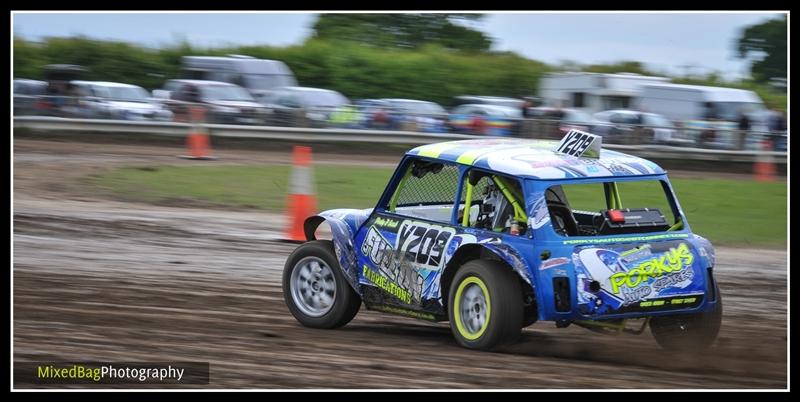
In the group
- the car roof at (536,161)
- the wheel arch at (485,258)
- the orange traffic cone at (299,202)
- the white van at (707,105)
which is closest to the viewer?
the wheel arch at (485,258)

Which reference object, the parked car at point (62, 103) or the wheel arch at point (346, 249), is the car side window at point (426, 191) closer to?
the wheel arch at point (346, 249)

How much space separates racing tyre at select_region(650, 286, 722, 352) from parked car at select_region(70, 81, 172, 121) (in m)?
21.1

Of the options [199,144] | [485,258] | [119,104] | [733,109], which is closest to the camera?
[485,258]

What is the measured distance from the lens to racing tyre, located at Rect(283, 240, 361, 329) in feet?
27.5

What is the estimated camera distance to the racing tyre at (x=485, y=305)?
711cm

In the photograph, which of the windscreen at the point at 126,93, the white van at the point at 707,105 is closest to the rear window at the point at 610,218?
the white van at the point at 707,105

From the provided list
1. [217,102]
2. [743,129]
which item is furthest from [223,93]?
[743,129]

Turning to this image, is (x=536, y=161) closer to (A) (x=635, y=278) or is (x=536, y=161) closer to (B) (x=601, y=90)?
(A) (x=635, y=278)

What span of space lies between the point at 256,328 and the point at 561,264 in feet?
8.53

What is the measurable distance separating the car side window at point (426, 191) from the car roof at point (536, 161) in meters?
0.15

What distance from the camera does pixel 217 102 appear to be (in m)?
28.7

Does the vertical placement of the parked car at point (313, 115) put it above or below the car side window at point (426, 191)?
below

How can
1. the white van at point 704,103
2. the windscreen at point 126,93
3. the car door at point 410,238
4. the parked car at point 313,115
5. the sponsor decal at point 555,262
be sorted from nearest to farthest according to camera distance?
the sponsor decal at point 555,262 → the car door at point 410,238 → the parked car at point 313,115 → the windscreen at point 126,93 → the white van at point 704,103

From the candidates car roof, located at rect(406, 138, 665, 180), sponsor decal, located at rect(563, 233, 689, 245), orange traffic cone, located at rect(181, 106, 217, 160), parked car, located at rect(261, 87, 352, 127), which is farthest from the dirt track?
parked car, located at rect(261, 87, 352, 127)
